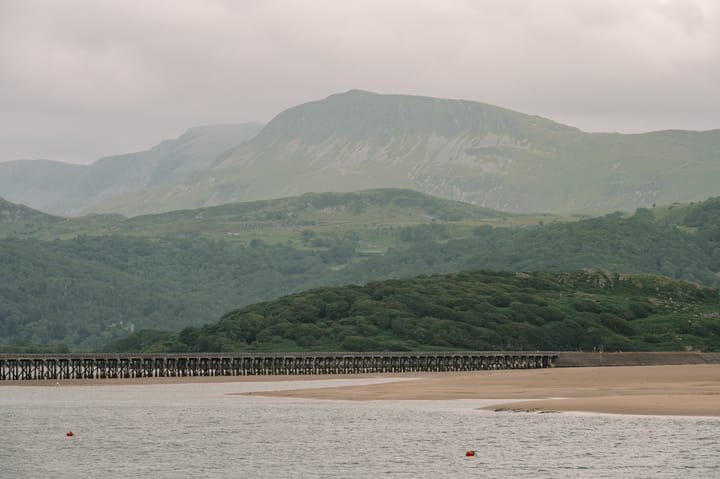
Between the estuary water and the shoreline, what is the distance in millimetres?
5854

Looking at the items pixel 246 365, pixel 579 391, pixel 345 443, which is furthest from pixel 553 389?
pixel 246 365

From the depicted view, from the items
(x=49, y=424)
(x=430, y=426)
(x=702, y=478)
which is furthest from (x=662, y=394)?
(x=49, y=424)

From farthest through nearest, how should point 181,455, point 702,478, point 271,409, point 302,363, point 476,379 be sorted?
point 302,363 → point 476,379 → point 271,409 → point 181,455 → point 702,478

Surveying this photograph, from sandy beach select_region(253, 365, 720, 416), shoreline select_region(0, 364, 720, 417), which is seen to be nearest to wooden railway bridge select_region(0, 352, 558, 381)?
shoreline select_region(0, 364, 720, 417)

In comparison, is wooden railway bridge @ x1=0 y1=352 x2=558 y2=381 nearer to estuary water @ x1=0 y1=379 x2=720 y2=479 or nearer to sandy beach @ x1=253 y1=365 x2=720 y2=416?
sandy beach @ x1=253 y1=365 x2=720 y2=416

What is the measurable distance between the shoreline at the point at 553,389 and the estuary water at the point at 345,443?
230 inches

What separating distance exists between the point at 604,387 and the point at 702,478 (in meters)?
64.6

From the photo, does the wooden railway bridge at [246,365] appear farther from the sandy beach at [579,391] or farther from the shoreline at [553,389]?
the sandy beach at [579,391]

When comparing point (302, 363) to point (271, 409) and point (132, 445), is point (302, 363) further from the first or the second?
point (132, 445)

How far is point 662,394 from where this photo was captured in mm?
107688

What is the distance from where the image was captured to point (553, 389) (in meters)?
126

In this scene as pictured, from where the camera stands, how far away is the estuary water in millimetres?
67438

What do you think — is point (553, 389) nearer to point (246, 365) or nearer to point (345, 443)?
point (345, 443)

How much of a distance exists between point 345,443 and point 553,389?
51.8m
